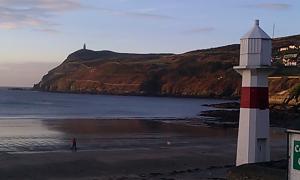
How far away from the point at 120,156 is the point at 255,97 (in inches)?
545

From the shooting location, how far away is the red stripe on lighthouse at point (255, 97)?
959cm

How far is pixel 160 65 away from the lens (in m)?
180

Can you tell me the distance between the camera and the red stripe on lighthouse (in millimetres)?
9594

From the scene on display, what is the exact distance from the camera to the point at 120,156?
2269 centimetres

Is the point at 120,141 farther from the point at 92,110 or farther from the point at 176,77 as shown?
the point at 176,77

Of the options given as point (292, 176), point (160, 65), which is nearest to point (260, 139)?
point (292, 176)

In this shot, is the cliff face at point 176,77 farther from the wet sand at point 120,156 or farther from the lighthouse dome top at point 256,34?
the lighthouse dome top at point 256,34

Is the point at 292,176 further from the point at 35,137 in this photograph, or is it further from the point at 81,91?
the point at 81,91

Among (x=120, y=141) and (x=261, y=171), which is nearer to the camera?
(x=261, y=171)

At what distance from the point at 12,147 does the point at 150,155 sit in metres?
7.77

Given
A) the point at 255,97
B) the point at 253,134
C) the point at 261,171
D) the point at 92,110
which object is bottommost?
the point at 92,110

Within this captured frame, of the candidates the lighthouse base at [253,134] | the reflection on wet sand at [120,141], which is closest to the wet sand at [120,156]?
the reflection on wet sand at [120,141]

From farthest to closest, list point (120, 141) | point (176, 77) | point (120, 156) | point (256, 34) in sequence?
point (176, 77) → point (120, 141) → point (120, 156) → point (256, 34)

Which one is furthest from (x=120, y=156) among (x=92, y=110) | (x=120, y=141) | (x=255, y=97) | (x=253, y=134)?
(x=92, y=110)
